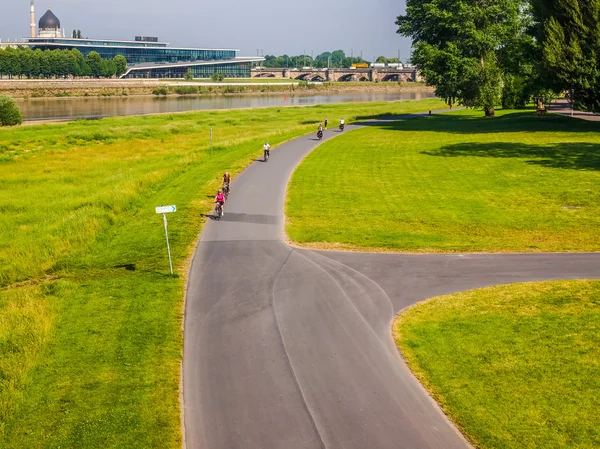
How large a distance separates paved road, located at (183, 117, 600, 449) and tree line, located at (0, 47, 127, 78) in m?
166

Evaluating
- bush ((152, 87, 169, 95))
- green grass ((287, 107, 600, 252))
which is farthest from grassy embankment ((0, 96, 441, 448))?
bush ((152, 87, 169, 95))

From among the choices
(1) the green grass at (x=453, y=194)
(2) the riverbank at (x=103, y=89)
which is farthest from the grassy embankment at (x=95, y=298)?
(2) the riverbank at (x=103, y=89)

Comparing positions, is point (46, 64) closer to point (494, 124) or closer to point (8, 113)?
point (8, 113)

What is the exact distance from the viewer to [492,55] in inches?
2495

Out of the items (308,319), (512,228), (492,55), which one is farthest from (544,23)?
A: (308,319)

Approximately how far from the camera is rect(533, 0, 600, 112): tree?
163ft

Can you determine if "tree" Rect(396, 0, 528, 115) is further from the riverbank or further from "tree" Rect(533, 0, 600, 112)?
the riverbank

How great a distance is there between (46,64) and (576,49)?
514 feet

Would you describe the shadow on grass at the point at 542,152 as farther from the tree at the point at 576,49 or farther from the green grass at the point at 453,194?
the tree at the point at 576,49

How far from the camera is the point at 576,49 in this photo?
1945 inches

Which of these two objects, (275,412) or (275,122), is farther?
(275,122)

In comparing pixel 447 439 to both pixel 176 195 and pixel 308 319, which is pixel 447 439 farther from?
pixel 176 195

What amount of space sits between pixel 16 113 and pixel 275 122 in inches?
1289

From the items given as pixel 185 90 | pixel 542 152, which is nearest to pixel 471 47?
pixel 542 152
